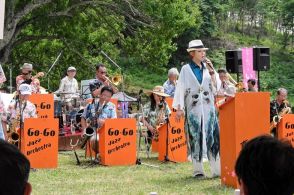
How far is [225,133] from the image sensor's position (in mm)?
8062

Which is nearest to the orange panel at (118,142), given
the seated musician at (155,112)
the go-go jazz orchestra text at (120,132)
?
the go-go jazz orchestra text at (120,132)

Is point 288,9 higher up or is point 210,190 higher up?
point 288,9

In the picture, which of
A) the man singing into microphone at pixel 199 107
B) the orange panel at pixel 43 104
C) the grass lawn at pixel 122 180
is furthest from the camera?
the orange panel at pixel 43 104

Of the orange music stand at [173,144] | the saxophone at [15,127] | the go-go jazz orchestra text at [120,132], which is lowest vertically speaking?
the orange music stand at [173,144]

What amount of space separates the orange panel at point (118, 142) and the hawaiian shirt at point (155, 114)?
41.2 inches

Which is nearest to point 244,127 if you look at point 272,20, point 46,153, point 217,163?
point 217,163

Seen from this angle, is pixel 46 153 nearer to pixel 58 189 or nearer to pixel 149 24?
pixel 58 189

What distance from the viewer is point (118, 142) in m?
10.9

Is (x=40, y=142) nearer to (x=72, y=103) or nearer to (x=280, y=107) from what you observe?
(x=72, y=103)

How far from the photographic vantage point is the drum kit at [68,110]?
14.7 m

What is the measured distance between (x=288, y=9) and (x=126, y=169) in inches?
1141

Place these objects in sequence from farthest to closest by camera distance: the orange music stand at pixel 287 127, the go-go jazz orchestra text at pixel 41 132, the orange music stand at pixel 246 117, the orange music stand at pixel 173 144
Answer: the orange music stand at pixel 287 127 → the orange music stand at pixel 173 144 → the go-go jazz orchestra text at pixel 41 132 → the orange music stand at pixel 246 117

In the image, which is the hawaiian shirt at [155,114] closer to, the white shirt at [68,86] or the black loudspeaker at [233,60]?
the black loudspeaker at [233,60]

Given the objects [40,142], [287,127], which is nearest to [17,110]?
[40,142]
